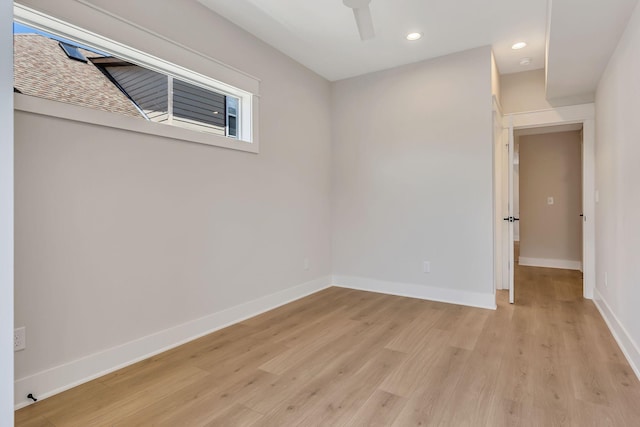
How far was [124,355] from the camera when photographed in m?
2.27

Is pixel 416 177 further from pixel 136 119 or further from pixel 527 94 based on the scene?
pixel 136 119

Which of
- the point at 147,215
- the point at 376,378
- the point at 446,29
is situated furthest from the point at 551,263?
Answer: the point at 147,215

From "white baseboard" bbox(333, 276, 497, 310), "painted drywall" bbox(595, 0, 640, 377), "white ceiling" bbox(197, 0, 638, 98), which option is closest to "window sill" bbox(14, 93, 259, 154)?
"white ceiling" bbox(197, 0, 638, 98)

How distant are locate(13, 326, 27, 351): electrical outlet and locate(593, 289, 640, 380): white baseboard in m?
3.66

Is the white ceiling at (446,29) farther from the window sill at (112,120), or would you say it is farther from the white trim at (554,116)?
the window sill at (112,120)

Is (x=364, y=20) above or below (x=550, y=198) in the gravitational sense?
above

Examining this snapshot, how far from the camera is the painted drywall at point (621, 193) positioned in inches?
88.3

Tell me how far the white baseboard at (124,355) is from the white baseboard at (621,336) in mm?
2928

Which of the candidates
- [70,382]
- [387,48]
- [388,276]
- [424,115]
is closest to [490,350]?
[388,276]

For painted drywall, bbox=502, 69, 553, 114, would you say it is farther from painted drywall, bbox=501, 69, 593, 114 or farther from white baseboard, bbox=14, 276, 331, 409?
white baseboard, bbox=14, 276, 331, 409

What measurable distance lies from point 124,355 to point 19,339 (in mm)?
630

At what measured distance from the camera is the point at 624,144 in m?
2.55

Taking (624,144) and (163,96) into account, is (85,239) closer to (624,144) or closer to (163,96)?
(163,96)

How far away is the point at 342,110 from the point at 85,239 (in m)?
3.41
